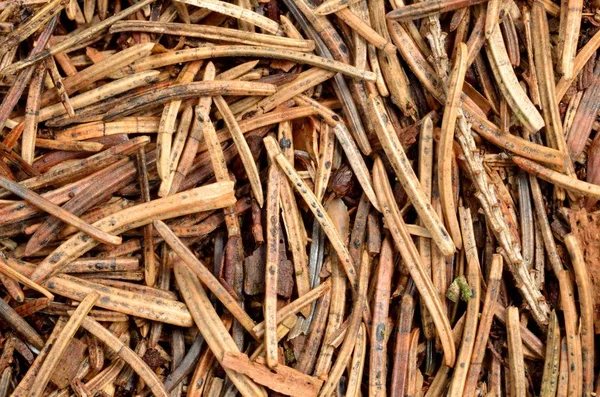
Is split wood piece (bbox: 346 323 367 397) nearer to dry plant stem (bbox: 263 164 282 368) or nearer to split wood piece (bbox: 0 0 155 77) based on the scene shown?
dry plant stem (bbox: 263 164 282 368)

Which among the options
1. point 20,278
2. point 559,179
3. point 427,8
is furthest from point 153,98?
point 559,179

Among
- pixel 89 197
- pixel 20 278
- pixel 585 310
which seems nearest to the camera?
pixel 20 278

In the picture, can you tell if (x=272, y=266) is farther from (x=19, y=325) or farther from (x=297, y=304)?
(x=19, y=325)

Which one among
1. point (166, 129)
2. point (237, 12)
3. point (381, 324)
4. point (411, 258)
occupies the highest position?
point (237, 12)

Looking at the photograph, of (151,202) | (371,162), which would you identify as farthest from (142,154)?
(371,162)

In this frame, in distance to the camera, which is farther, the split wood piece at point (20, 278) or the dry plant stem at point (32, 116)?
the dry plant stem at point (32, 116)

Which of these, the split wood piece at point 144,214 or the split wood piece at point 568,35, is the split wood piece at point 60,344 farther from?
the split wood piece at point 568,35

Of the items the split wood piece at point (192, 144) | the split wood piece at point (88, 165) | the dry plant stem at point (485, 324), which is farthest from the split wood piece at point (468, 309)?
the split wood piece at point (88, 165)
